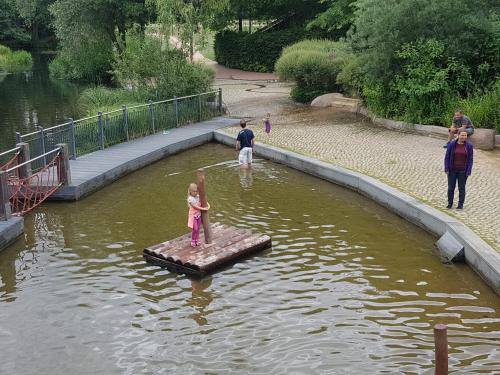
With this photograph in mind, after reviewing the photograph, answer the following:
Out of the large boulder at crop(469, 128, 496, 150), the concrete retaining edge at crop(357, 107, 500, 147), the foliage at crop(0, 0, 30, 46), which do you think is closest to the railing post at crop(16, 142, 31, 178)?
the large boulder at crop(469, 128, 496, 150)

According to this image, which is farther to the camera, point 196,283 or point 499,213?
point 499,213

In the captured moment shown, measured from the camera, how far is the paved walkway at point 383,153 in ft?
38.4

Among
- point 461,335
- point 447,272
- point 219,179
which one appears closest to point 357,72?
point 219,179

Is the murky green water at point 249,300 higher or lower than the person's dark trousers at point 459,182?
lower

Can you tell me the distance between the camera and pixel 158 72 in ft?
74.1

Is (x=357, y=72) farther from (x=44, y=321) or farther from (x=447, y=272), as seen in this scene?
(x=44, y=321)

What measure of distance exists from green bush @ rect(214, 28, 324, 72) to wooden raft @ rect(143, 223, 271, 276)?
29.3 m

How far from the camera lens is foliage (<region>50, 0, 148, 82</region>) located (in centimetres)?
3756

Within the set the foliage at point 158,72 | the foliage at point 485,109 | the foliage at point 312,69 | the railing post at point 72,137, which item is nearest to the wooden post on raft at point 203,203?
the railing post at point 72,137

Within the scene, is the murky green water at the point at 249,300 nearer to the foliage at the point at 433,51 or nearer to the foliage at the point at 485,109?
the foliage at the point at 485,109

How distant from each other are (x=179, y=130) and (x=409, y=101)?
7489mm

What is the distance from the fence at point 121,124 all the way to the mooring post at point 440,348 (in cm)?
1092

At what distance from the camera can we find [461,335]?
7598 millimetres

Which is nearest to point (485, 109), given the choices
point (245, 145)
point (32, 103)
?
point (245, 145)
